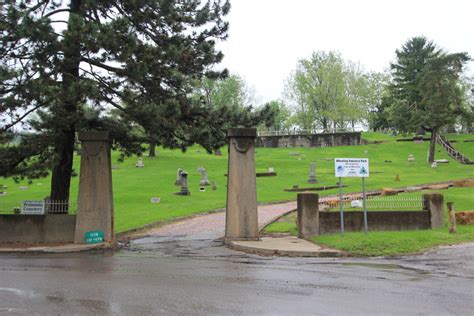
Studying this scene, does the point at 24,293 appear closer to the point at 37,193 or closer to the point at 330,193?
the point at 330,193

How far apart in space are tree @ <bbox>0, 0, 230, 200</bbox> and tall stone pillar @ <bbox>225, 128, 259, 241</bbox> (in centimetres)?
173

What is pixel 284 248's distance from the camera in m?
14.7

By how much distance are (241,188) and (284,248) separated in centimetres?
337

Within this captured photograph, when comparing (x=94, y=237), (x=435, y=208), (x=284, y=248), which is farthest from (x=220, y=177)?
(x=284, y=248)

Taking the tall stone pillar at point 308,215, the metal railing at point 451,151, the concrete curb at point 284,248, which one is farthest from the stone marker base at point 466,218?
the metal railing at point 451,151

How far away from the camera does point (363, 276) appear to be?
403 inches

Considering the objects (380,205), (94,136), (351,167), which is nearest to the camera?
(351,167)

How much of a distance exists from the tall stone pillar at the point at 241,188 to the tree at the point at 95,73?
1.73 metres

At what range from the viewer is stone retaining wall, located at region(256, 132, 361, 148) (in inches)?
2842

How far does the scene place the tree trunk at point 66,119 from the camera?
51.2ft

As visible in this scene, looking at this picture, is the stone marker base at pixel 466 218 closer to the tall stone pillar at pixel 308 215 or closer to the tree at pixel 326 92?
the tall stone pillar at pixel 308 215

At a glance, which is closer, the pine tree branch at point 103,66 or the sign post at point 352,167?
the sign post at point 352,167

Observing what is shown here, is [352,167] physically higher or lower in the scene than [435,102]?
lower

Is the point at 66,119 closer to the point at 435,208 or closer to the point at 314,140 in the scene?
the point at 435,208
